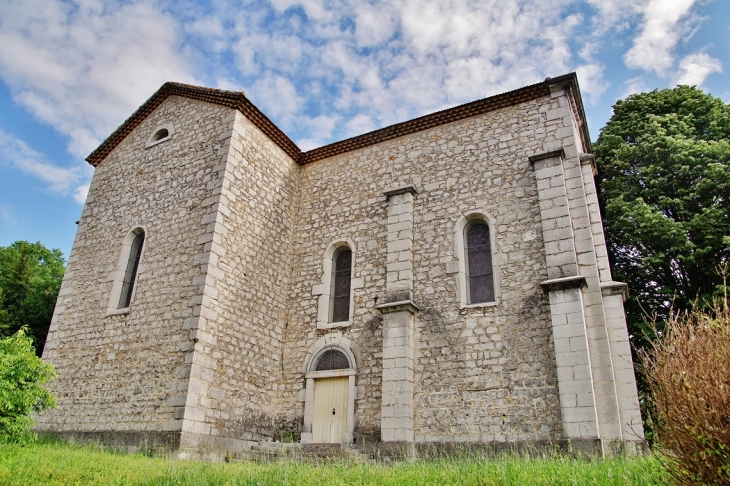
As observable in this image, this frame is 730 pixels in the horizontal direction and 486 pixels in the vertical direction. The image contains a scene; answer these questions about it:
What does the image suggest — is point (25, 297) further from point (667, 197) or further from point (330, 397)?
point (667, 197)

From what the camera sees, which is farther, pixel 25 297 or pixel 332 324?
pixel 25 297

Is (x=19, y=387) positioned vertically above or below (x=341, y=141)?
below

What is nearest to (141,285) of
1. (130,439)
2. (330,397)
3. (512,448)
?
(130,439)

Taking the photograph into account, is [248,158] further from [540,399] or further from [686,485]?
[686,485]

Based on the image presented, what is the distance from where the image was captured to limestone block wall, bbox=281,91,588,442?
9672 millimetres

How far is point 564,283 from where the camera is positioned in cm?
957

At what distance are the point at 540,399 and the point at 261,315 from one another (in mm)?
6392

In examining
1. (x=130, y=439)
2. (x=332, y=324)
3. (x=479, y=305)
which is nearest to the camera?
(x=130, y=439)

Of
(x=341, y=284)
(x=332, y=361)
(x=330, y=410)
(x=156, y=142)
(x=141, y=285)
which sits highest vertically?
(x=156, y=142)

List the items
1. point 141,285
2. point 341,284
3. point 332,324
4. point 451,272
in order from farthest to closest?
1. point 341,284
2. point 332,324
3. point 141,285
4. point 451,272

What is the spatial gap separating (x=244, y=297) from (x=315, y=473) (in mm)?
5891

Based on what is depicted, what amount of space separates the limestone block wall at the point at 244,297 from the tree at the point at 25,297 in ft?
32.5

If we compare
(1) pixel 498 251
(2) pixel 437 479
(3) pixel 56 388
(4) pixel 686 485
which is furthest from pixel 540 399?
(3) pixel 56 388

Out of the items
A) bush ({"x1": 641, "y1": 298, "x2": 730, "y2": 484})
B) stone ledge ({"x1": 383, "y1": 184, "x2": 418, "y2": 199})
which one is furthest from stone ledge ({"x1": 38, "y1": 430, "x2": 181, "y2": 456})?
bush ({"x1": 641, "y1": 298, "x2": 730, "y2": 484})
